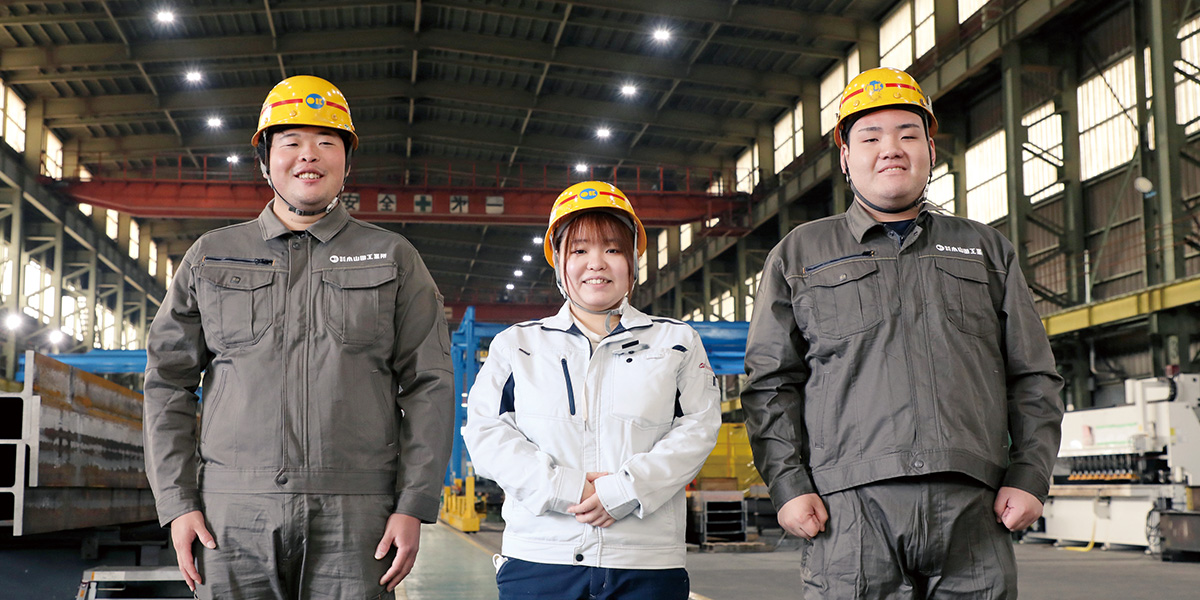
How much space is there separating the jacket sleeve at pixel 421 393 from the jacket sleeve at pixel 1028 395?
4.90 feet

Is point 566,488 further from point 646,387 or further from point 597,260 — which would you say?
point 597,260

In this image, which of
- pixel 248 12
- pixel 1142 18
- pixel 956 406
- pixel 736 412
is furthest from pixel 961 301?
pixel 736 412

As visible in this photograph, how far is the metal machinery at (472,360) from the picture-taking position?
16.8 m

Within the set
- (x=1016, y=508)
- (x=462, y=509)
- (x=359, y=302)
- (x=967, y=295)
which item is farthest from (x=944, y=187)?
(x=359, y=302)

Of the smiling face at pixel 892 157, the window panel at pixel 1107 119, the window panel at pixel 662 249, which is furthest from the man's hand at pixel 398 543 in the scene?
the window panel at pixel 662 249

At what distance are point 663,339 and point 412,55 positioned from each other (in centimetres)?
2258

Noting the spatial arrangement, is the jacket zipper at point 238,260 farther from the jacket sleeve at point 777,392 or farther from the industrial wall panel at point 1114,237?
the industrial wall panel at point 1114,237

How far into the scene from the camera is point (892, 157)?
9.20ft

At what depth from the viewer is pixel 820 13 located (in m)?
22.2

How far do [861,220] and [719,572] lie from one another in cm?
870

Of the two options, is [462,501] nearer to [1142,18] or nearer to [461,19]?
[461,19]

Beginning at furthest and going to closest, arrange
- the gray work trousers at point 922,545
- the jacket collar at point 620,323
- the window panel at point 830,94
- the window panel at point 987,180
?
the window panel at point 830,94
the window panel at point 987,180
the jacket collar at point 620,323
the gray work trousers at point 922,545

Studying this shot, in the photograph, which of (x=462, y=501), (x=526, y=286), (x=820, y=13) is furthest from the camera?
(x=526, y=286)

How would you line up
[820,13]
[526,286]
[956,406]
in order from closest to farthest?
[956,406]
[820,13]
[526,286]
